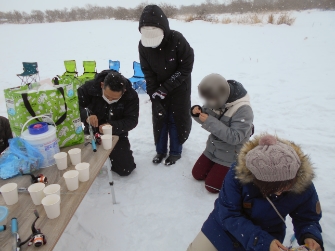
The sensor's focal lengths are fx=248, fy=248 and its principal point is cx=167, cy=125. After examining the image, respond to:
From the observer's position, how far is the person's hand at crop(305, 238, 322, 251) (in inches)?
60.4

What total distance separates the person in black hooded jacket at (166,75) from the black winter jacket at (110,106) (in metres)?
0.37

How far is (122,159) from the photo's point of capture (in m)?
3.10

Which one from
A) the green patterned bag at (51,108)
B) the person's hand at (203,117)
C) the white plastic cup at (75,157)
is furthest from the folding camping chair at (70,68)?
the white plastic cup at (75,157)

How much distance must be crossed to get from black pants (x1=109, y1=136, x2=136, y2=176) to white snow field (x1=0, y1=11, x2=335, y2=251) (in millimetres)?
113

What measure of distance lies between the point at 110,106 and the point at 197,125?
1.96 m

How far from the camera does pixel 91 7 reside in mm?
26109

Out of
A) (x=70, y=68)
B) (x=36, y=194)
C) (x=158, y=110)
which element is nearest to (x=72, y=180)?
(x=36, y=194)

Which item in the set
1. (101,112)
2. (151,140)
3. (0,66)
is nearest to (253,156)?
(101,112)

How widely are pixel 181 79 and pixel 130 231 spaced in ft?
5.95

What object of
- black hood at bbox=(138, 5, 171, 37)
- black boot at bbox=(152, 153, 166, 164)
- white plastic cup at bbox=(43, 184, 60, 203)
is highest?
black hood at bbox=(138, 5, 171, 37)

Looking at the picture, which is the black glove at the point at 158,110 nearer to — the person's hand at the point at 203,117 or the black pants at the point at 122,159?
the black pants at the point at 122,159

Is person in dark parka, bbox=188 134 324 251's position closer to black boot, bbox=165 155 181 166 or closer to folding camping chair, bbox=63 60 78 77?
black boot, bbox=165 155 181 166

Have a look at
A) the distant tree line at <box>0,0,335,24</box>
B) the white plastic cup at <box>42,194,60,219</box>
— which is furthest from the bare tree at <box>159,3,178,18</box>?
the white plastic cup at <box>42,194,60,219</box>

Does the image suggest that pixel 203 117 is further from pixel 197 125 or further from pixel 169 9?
pixel 169 9
